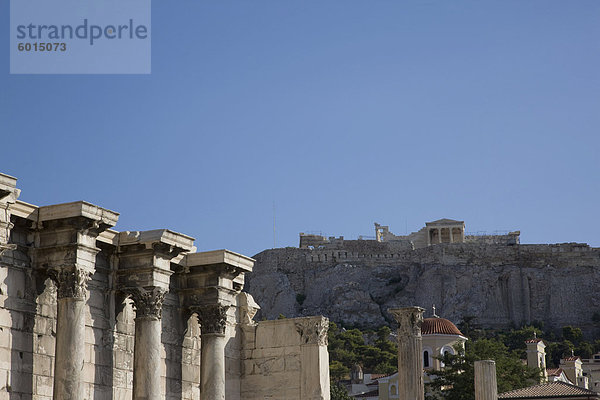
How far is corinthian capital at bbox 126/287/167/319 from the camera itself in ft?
50.0

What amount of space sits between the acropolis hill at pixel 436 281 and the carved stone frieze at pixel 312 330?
9046 cm

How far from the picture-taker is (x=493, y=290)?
117m

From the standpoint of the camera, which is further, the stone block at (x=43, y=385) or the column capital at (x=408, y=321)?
the column capital at (x=408, y=321)

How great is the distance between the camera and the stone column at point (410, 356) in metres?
29.8

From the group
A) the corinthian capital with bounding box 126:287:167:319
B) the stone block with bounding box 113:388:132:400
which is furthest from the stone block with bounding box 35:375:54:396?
the corinthian capital with bounding box 126:287:167:319

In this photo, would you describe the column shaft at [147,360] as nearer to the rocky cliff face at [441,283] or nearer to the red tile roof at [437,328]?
the red tile roof at [437,328]

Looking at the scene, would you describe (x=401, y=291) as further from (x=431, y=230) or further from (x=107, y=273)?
(x=107, y=273)

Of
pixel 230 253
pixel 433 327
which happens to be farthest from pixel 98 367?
pixel 433 327

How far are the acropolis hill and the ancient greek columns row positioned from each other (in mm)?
91269

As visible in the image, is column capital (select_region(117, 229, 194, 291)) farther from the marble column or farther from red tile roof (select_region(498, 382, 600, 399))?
red tile roof (select_region(498, 382, 600, 399))

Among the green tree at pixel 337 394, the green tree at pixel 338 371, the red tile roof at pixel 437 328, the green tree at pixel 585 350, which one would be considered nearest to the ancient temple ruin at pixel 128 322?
the green tree at pixel 337 394

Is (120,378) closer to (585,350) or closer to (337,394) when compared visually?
(337,394)

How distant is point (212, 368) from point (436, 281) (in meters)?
101

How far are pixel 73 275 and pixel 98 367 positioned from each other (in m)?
1.63
